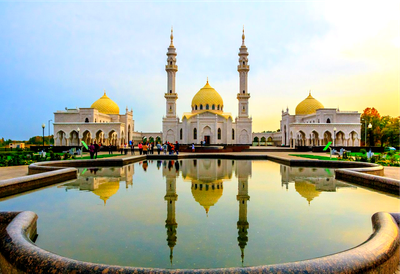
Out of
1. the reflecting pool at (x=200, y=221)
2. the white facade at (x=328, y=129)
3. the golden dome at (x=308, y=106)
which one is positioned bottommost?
the reflecting pool at (x=200, y=221)

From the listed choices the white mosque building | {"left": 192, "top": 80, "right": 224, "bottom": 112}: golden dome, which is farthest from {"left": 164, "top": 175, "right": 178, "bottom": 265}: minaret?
{"left": 192, "top": 80, "right": 224, "bottom": 112}: golden dome

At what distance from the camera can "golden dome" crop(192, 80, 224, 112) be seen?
45.3 meters

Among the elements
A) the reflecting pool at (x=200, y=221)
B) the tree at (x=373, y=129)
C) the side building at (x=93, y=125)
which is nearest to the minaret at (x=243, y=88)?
the tree at (x=373, y=129)

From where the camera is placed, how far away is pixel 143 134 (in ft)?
175

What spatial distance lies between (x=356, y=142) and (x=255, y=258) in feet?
128

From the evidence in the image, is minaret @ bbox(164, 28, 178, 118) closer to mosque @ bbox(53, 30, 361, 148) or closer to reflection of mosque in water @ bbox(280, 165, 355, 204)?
mosque @ bbox(53, 30, 361, 148)

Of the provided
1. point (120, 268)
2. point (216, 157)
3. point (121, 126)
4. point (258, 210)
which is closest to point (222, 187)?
point (258, 210)

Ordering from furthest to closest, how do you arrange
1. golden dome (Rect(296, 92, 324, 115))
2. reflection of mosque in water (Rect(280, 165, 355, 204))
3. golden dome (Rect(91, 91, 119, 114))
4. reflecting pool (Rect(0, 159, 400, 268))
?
golden dome (Rect(296, 92, 324, 115)) → golden dome (Rect(91, 91, 119, 114)) → reflection of mosque in water (Rect(280, 165, 355, 204)) → reflecting pool (Rect(0, 159, 400, 268))

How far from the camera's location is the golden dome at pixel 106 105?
4447 centimetres

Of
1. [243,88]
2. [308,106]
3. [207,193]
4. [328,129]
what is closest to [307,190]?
[207,193]

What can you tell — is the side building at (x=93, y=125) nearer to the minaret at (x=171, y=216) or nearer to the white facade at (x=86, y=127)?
the white facade at (x=86, y=127)

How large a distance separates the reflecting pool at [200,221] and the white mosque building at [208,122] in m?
→ 34.1

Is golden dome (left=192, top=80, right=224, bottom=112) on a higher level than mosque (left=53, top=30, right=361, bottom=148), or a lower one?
higher

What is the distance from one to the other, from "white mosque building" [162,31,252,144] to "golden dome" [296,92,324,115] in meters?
8.35
